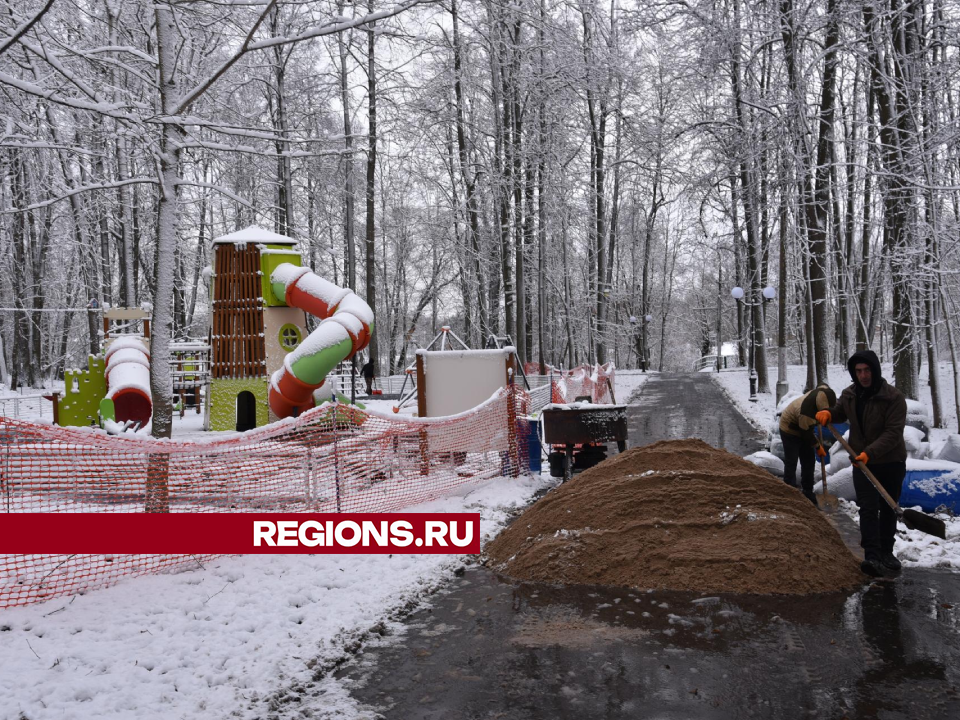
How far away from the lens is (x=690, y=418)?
20.1 meters

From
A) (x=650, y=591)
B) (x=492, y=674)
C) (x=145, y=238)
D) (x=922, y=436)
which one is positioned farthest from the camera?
(x=145, y=238)

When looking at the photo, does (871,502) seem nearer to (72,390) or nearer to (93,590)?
(93,590)

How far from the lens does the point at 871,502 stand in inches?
268

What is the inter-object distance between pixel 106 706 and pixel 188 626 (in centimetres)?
117

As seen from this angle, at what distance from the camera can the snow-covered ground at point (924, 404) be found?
284 inches

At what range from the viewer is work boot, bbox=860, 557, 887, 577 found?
21.7 feet

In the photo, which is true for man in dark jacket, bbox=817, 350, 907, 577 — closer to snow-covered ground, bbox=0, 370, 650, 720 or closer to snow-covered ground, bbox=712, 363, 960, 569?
snow-covered ground, bbox=712, 363, 960, 569

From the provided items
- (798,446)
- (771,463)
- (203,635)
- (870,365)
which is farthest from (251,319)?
(870,365)

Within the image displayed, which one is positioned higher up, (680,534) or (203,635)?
(680,534)

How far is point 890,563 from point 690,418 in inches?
531

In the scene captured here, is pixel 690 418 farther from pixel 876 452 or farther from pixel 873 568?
pixel 873 568

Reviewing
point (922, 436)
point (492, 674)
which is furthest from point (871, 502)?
point (922, 436)

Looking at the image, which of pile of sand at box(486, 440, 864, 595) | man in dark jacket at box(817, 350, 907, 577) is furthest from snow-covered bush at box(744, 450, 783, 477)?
man in dark jacket at box(817, 350, 907, 577)

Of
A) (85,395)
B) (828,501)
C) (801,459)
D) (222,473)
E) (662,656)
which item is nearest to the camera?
(662,656)
